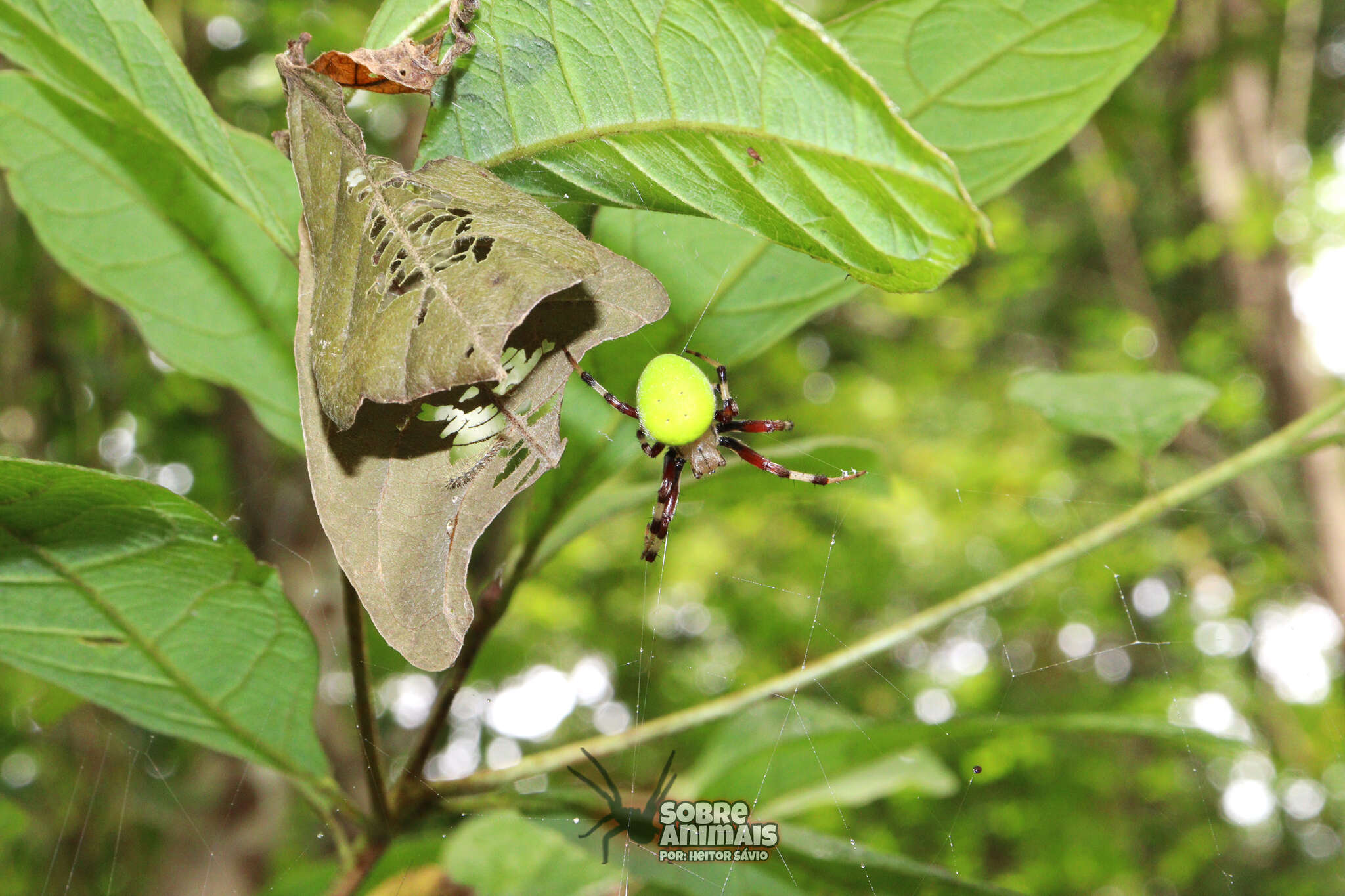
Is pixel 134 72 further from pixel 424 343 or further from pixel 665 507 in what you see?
pixel 665 507

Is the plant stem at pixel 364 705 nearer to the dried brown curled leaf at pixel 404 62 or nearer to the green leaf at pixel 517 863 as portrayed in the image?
the green leaf at pixel 517 863

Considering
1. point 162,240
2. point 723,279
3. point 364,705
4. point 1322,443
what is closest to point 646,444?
point 723,279

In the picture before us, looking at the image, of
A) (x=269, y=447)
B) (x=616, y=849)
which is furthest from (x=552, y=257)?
(x=269, y=447)

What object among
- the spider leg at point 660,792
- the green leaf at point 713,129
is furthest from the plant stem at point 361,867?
the green leaf at point 713,129

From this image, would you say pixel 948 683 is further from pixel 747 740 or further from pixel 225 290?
pixel 225 290

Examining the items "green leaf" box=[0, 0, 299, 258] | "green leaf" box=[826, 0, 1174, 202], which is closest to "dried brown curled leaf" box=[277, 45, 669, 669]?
"green leaf" box=[0, 0, 299, 258]

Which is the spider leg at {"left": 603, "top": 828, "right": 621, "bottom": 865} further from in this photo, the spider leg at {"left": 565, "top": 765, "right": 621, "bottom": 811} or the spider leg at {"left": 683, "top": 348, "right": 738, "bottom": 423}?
the spider leg at {"left": 683, "top": 348, "right": 738, "bottom": 423}

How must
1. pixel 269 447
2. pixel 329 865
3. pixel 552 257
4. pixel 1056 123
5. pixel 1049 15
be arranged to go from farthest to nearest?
1. pixel 269 447
2. pixel 329 865
3. pixel 1056 123
4. pixel 1049 15
5. pixel 552 257
